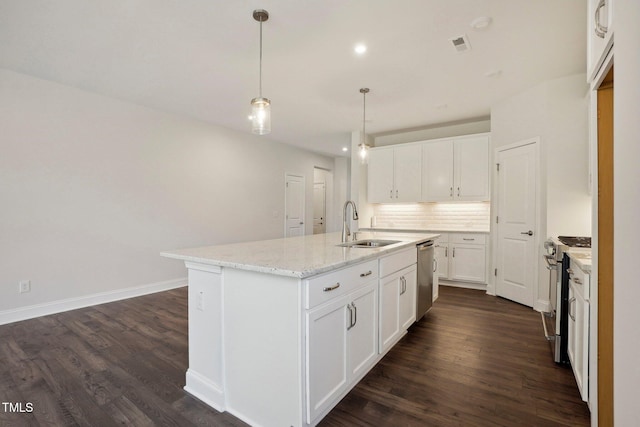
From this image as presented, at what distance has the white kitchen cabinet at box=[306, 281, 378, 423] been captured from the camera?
1.58m

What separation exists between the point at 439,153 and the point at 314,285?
14.3 feet

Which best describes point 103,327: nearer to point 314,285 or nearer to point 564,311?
point 314,285

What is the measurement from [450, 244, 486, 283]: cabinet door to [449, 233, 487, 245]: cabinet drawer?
63 millimetres

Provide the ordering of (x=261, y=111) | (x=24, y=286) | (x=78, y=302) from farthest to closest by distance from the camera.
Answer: (x=78, y=302), (x=24, y=286), (x=261, y=111)

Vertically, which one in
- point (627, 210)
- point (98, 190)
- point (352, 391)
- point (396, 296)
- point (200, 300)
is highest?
point (98, 190)

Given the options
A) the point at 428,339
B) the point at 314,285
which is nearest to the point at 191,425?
the point at 314,285

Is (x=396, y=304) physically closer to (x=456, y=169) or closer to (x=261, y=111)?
(x=261, y=111)

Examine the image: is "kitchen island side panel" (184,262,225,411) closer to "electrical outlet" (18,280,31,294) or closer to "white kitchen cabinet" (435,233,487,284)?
"electrical outlet" (18,280,31,294)

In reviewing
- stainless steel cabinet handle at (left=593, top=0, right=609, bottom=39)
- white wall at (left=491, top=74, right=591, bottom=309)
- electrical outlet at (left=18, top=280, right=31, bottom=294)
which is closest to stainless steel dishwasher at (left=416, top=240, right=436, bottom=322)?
white wall at (left=491, top=74, right=591, bottom=309)

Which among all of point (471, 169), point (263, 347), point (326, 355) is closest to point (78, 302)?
point (263, 347)

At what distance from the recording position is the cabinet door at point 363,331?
75.9 inches

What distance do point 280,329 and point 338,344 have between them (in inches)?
16.1

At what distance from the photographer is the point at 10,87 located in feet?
10.8

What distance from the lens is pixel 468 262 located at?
4727 millimetres
